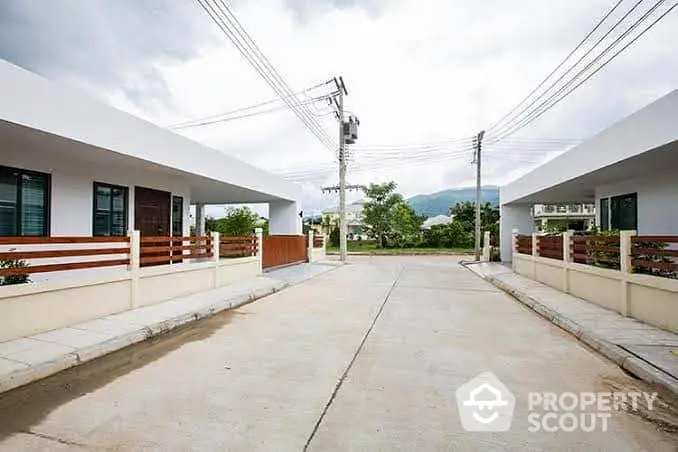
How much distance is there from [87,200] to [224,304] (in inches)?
175

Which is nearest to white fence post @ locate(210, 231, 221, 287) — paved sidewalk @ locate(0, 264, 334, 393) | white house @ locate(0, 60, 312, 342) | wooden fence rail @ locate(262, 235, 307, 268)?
white house @ locate(0, 60, 312, 342)

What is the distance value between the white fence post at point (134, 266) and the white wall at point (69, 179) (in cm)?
294

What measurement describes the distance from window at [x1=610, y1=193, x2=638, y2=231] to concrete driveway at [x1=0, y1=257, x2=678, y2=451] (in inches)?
318

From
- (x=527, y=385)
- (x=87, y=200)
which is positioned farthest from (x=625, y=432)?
(x=87, y=200)

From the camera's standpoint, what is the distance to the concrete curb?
440cm

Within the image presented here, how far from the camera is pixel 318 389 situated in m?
4.21

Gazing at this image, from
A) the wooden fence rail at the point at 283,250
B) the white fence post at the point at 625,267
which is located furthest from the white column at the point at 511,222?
the white fence post at the point at 625,267

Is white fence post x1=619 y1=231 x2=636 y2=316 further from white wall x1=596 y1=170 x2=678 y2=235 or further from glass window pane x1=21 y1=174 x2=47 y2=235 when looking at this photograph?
glass window pane x1=21 y1=174 x2=47 y2=235

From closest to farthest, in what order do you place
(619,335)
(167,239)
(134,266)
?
(619,335)
(134,266)
(167,239)

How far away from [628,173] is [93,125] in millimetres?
12741

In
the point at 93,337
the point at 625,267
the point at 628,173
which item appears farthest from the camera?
the point at 628,173

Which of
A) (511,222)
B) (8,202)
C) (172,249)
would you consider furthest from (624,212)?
(8,202)

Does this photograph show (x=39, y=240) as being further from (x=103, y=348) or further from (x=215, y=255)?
(x=215, y=255)

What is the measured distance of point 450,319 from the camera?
791 centimetres
